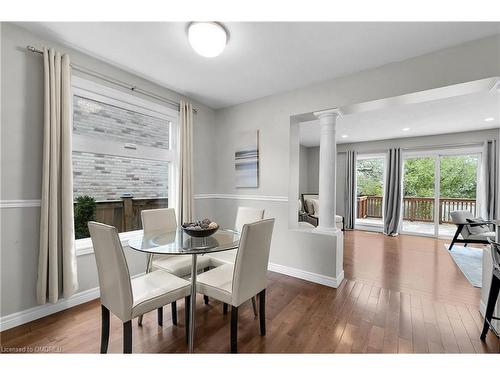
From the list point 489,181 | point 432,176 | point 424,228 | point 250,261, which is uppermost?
point 432,176

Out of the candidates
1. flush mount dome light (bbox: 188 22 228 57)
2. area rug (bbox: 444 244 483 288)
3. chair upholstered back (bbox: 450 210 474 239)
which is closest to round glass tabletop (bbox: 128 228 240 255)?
flush mount dome light (bbox: 188 22 228 57)

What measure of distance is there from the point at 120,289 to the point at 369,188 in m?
6.16

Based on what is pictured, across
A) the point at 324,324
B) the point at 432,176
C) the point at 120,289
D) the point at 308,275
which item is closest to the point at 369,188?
the point at 432,176

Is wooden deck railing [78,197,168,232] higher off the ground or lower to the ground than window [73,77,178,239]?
lower

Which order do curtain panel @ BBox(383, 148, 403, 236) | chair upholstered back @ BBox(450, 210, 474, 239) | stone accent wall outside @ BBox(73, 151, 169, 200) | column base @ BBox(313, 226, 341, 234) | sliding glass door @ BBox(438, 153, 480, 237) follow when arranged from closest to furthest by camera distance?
stone accent wall outside @ BBox(73, 151, 169, 200), column base @ BBox(313, 226, 341, 234), chair upholstered back @ BBox(450, 210, 474, 239), sliding glass door @ BBox(438, 153, 480, 237), curtain panel @ BBox(383, 148, 403, 236)

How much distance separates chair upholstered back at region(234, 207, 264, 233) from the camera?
2.45 meters

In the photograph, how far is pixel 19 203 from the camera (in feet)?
5.88

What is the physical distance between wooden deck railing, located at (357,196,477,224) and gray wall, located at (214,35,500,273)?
412 centimetres

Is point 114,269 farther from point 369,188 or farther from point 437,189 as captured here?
point 437,189

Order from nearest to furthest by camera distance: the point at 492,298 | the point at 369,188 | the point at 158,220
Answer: the point at 492,298 < the point at 158,220 < the point at 369,188

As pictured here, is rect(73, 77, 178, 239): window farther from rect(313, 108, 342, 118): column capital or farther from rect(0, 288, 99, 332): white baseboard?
rect(313, 108, 342, 118): column capital

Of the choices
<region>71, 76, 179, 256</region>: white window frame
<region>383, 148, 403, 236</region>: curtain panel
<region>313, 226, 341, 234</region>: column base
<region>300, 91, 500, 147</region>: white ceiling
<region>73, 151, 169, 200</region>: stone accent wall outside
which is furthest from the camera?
<region>383, 148, 403, 236</region>: curtain panel

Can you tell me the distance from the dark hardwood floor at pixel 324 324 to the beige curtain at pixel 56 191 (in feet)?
1.09
